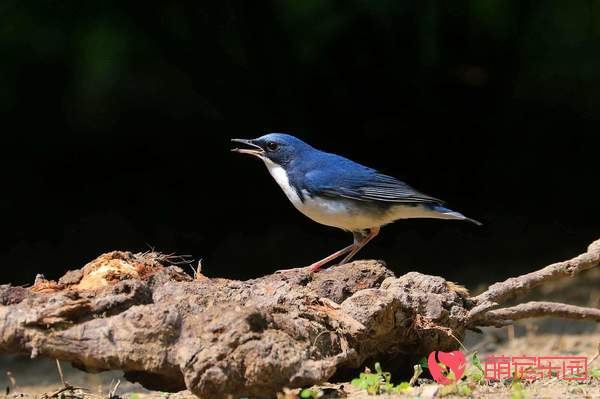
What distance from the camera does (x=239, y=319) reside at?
3.46 meters

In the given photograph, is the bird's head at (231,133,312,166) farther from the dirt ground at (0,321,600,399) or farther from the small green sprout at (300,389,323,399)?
the small green sprout at (300,389,323,399)

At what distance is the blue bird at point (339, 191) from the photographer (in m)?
5.70

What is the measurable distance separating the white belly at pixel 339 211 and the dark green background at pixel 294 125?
3.22 metres

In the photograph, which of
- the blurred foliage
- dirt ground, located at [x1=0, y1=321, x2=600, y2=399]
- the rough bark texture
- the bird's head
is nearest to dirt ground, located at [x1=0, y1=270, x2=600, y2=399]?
dirt ground, located at [x1=0, y1=321, x2=600, y2=399]

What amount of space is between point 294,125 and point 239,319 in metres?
6.84

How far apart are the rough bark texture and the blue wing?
51.6 inches

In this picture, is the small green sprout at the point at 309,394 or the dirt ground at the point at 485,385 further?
the dirt ground at the point at 485,385

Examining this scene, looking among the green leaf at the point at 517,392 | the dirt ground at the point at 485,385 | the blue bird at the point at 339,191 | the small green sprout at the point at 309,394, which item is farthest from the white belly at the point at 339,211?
the small green sprout at the point at 309,394

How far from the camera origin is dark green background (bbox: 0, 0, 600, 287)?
959 centimetres

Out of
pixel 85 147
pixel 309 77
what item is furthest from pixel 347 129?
pixel 85 147

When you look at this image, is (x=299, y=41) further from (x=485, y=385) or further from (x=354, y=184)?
(x=485, y=385)

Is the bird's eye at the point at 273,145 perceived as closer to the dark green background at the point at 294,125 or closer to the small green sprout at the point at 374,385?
the small green sprout at the point at 374,385

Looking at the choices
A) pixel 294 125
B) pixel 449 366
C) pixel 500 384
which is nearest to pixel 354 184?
pixel 500 384

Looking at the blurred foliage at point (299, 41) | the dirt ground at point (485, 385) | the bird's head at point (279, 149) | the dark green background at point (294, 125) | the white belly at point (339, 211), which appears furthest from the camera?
the dark green background at point (294, 125)
